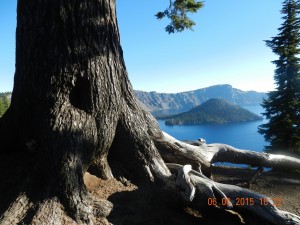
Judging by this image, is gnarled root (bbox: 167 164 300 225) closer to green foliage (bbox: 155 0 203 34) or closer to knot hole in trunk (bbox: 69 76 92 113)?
knot hole in trunk (bbox: 69 76 92 113)

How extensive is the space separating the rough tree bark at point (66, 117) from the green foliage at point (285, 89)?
13.5 m

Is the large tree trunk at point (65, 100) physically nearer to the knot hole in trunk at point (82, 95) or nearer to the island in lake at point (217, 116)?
the knot hole in trunk at point (82, 95)

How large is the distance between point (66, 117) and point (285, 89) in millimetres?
16555

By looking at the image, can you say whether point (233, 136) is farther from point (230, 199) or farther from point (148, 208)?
point (148, 208)

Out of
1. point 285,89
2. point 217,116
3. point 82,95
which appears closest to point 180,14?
point 82,95

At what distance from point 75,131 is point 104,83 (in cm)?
113

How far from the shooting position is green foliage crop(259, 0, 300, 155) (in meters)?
16.5

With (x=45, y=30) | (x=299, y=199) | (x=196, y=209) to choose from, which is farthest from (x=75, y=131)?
(x=299, y=199)

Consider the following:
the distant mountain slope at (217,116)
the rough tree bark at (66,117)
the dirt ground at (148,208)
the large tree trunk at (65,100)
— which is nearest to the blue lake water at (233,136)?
the distant mountain slope at (217,116)

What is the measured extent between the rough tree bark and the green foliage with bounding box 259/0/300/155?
1348 centimetres

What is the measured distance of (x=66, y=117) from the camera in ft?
15.7

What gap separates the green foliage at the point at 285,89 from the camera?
1648 centimetres

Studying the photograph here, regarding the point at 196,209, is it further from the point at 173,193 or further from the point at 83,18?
the point at 83,18

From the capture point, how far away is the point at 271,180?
830 cm
